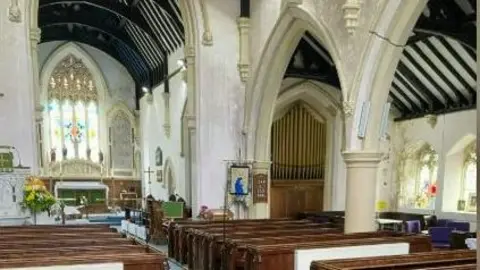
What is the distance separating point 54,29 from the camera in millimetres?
21000

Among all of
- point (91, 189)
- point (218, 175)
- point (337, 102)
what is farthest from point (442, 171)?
point (91, 189)

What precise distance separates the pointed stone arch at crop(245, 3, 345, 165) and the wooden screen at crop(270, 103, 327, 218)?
376 centimetres

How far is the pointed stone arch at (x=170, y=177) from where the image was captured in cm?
1837

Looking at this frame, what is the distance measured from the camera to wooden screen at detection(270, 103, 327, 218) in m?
15.7

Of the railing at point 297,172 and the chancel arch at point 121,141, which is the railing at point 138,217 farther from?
the chancel arch at point 121,141

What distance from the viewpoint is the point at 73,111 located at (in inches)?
867

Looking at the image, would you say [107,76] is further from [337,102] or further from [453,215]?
[453,215]

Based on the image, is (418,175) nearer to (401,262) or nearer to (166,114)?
(166,114)

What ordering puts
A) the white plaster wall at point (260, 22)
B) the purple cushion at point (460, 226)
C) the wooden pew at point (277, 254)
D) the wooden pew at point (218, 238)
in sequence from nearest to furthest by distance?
1. the wooden pew at point (277, 254)
2. the wooden pew at point (218, 238)
3. the white plaster wall at point (260, 22)
4. the purple cushion at point (460, 226)

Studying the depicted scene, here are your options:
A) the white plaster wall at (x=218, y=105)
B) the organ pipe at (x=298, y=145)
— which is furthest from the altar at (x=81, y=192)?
the white plaster wall at (x=218, y=105)

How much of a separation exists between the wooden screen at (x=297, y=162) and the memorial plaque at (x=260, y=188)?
12.5ft

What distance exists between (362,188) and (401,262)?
3.39 meters

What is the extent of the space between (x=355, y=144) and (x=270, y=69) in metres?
4.21

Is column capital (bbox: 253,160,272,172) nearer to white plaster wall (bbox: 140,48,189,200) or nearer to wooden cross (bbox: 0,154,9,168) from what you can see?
white plaster wall (bbox: 140,48,189,200)
